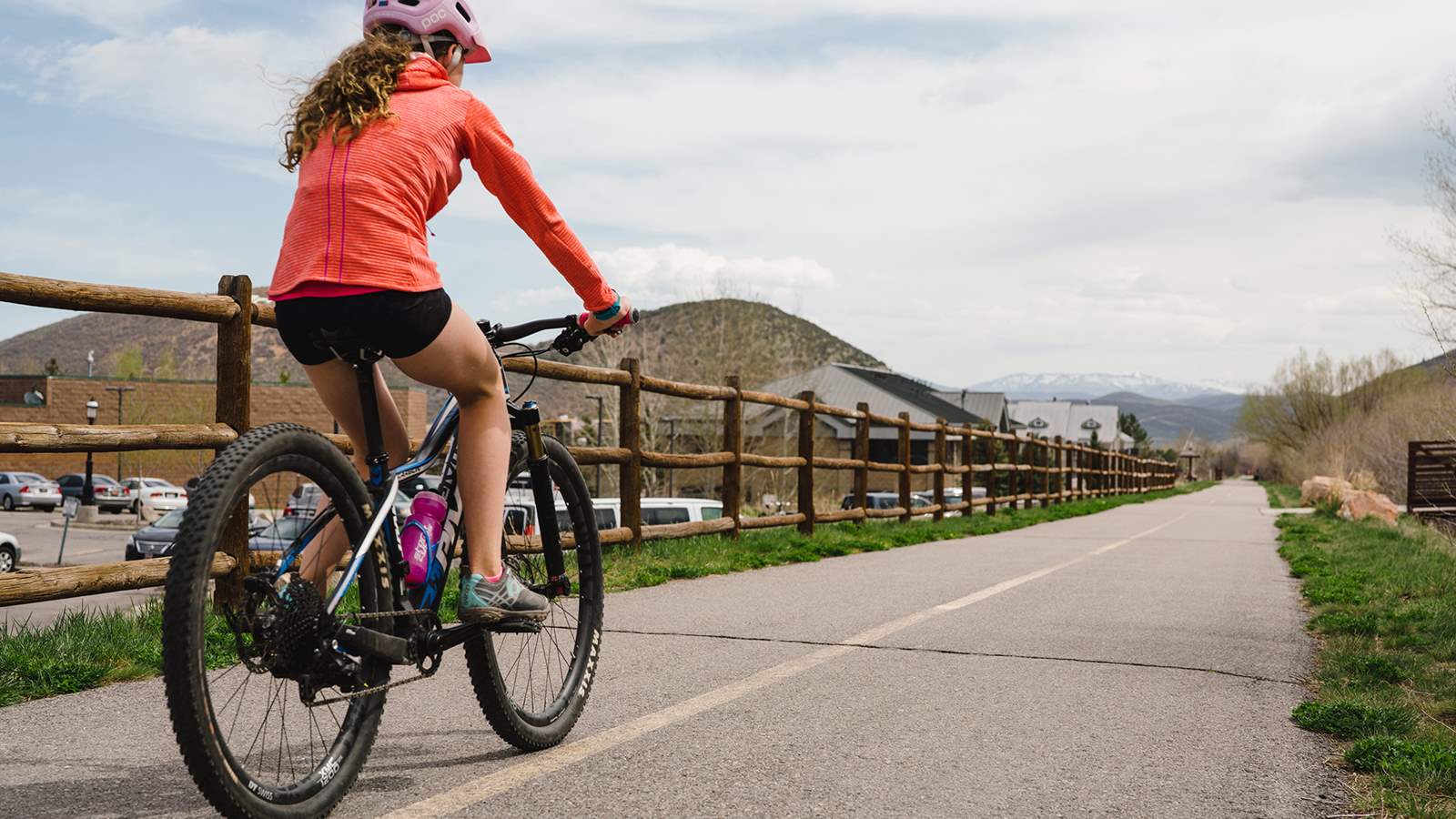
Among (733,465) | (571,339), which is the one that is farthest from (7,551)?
(571,339)

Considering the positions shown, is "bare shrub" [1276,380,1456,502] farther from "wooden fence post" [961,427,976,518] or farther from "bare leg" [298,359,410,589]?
"bare leg" [298,359,410,589]

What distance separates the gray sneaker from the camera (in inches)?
135

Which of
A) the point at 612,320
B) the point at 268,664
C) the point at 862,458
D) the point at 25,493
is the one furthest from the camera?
the point at 25,493

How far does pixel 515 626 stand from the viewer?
358cm

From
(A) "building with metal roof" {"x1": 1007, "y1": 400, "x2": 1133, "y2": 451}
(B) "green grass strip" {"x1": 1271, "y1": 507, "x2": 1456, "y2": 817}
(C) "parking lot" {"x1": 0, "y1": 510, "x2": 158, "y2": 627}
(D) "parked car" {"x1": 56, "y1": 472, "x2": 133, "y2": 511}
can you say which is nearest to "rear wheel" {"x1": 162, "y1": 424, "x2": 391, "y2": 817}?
(B) "green grass strip" {"x1": 1271, "y1": 507, "x2": 1456, "y2": 817}

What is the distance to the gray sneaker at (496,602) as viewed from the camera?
135 inches

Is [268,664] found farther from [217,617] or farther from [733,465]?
[733,465]

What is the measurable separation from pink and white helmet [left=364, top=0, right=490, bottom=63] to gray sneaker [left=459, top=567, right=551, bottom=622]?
1.46 m

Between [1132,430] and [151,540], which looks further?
[1132,430]

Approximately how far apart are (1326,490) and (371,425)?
35787 mm

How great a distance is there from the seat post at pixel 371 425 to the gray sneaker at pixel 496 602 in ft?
1.32

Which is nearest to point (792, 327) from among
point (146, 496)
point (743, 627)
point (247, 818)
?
point (146, 496)

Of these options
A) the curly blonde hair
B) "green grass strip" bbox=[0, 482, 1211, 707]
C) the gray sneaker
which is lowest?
"green grass strip" bbox=[0, 482, 1211, 707]

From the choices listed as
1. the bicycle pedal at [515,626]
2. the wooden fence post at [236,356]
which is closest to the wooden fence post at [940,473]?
the wooden fence post at [236,356]
